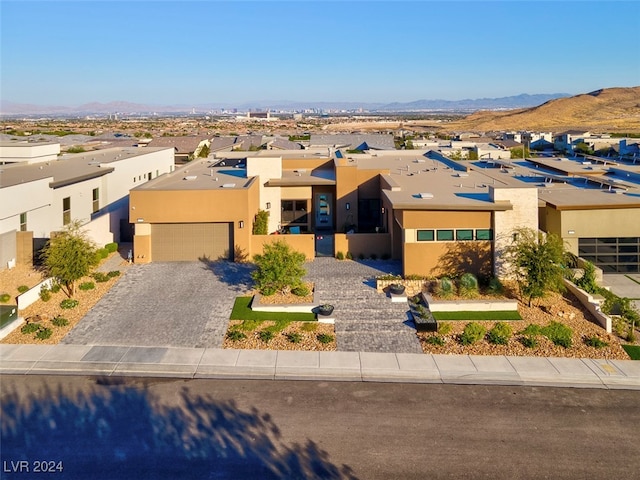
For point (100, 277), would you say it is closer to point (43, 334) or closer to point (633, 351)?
point (43, 334)

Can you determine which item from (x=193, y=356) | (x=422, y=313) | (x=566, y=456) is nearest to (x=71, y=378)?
(x=193, y=356)

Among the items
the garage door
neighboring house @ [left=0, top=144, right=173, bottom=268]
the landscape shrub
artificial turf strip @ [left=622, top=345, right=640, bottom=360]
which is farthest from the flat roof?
artificial turf strip @ [left=622, top=345, right=640, bottom=360]

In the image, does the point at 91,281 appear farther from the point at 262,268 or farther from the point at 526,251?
the point at 526,251

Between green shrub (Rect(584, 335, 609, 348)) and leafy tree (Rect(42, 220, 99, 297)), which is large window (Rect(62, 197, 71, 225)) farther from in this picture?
green shrub (Rect(584, 335, 609, 348))

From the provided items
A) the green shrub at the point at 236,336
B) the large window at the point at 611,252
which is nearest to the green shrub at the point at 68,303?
the green shrub at the point at 236,336

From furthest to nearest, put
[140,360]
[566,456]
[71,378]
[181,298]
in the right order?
[181,298] → [140,360] → [71,378] → [566,456]

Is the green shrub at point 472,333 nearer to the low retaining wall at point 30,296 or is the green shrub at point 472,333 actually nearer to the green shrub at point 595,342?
the green shrub at point 595,342
